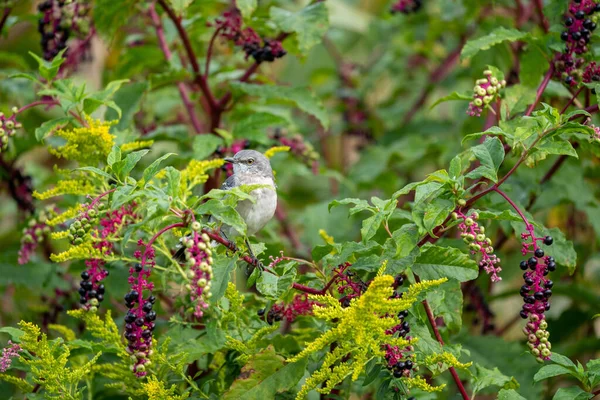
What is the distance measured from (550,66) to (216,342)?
221 centimetres

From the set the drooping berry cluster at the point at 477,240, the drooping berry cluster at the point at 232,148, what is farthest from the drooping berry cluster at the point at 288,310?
the drooping berry cluster at the point at 232,148

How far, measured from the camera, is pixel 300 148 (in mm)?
4758

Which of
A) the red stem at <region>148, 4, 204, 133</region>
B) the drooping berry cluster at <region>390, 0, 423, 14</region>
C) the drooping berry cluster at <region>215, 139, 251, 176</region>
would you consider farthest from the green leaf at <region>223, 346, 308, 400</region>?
the drooping berry cluster at <region>390, 0, 423, 14</region>

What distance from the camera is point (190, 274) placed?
97.6 inches

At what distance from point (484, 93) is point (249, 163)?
1.46 metres

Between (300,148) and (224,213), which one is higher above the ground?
(224,213)

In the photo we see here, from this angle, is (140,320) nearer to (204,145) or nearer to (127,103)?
(204,145)

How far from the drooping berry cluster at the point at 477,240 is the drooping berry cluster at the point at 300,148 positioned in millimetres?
1954

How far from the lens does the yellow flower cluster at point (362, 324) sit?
260 centimetres

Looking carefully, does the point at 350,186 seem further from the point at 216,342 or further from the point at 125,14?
the point at 216,342

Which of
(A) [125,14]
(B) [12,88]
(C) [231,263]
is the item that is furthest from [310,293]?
(B) [12,88]

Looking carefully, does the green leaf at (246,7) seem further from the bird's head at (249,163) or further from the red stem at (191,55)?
the bird's head at (249,163)

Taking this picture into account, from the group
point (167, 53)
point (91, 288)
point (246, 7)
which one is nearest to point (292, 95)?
point (246, 7)

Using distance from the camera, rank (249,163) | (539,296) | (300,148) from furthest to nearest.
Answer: (300,148) → (249,163) → (539,296)
